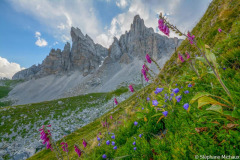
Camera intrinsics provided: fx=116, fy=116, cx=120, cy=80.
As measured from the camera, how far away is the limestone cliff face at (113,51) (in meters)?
160

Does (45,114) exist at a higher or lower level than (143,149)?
higher

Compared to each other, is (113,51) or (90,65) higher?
(113,51)

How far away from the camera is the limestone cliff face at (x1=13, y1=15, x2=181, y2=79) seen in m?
160

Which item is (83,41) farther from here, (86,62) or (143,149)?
(143,149)

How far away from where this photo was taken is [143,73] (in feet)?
16.0

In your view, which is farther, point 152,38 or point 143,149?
point 152,38

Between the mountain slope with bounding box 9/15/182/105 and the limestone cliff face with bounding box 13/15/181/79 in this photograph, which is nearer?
the mountain slope with bounding box 9/15/182/105

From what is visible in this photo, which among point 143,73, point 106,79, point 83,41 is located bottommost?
point 143,73

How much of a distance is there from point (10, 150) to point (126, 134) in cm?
6101

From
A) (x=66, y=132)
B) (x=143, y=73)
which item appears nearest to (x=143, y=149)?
(x=143, y=73)

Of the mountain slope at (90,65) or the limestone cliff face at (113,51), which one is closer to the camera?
the mountain slope at (90,65)

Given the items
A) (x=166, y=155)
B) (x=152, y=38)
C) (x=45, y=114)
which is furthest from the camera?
(x=152, y=38)

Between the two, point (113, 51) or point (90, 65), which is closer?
point (113, 51)

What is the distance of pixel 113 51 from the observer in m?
178
